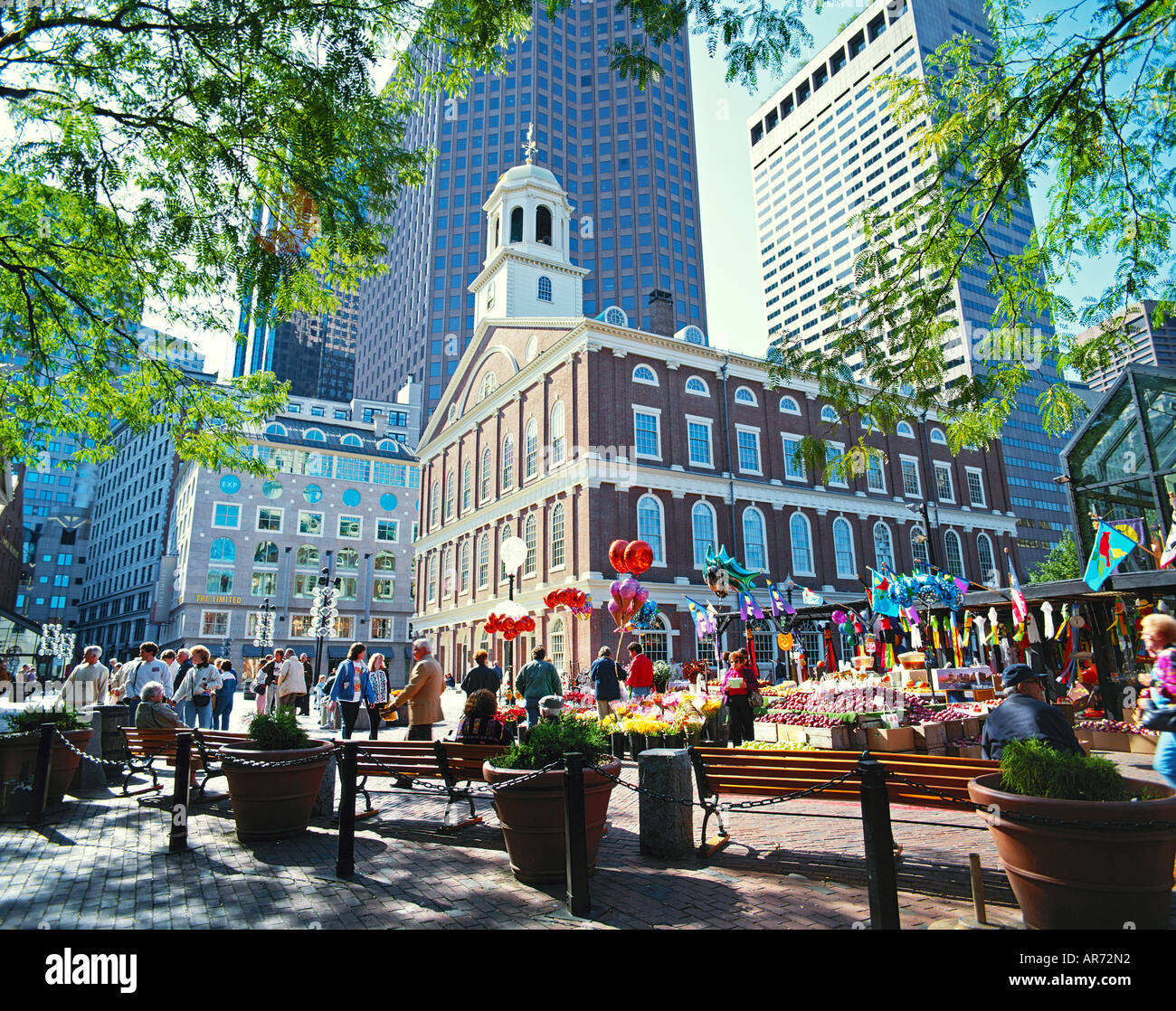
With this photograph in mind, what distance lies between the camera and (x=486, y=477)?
39.2m

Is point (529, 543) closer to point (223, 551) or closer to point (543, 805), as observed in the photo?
point (543, 805)

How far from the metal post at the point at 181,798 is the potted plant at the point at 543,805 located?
3385 mm

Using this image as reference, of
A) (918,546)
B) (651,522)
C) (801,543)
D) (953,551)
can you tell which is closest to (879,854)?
(651,522)

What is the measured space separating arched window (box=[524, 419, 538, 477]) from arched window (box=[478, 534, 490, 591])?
5117mm

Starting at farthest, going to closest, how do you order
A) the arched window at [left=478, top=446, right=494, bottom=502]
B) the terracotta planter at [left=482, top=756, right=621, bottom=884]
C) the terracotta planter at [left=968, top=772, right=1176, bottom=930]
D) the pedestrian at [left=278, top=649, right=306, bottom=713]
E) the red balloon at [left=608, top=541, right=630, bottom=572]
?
the arched window at [left=478, top=446, right=494, bottom=502] < the red balloon at [left=608, top=541, right=630, bottom=572] < the pedestrian at [left=278, top=649, right=306, bottom=713] < the terracotta planter at [left=482, top=756, right=621, bottom=884] < the terracotta planter at [left=968, top=772, right=1176, bottom=930]

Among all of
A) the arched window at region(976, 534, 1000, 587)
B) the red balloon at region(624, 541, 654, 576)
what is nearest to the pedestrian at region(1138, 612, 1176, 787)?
the red balloon at region(624, 541, 654, 576)

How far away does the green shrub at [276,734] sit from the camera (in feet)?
24.5

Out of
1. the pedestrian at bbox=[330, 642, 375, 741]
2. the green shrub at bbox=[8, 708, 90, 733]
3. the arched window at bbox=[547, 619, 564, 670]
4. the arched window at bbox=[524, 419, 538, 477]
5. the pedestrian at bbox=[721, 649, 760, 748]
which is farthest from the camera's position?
the arched window at bbox=[524, 419, 538, 477]

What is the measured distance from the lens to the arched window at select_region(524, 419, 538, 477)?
113ft

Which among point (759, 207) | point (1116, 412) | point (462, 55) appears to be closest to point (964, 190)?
point (462, 55)

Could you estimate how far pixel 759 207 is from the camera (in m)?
139

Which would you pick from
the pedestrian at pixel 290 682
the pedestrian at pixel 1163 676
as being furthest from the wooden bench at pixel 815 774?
the pedestrian at pixel 290 682

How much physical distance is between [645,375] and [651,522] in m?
6.99

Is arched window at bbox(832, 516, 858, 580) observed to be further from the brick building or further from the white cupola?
the white cupola
